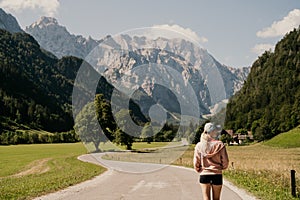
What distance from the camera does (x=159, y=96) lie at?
38.1 meters

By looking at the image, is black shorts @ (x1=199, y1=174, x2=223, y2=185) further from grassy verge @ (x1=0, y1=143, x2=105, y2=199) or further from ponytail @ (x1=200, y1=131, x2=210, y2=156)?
grassy verge @ (x1=0, y1=143, x2=105, y2=199)

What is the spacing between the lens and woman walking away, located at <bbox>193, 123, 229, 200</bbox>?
419 inches

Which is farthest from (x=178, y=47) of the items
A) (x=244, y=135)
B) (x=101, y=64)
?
(x=244, y=135)

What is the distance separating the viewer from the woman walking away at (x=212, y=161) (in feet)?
34.9

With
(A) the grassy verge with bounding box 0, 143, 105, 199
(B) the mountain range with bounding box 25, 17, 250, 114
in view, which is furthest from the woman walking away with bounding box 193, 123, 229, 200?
(B) the mountain range with bounding box 25, 17, 250, 114

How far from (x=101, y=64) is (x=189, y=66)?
10.00m

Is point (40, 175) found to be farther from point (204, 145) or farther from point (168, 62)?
point (204, 145)

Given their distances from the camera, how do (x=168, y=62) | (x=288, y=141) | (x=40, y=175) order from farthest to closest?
(x=288, y=141) < (x=40, y=175) < (x=168, y=62)

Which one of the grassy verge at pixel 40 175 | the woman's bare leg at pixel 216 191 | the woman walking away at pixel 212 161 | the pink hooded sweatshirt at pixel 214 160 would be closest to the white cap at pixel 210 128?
the woman walking away at pixel 212 161

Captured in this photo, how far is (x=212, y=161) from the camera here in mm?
10688

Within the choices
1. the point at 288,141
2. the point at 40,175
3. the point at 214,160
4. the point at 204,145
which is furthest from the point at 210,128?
the point at 288,141

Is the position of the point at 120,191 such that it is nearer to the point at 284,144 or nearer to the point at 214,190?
the point at 214,190

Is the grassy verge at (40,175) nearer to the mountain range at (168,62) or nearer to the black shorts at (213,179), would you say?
the mountain range at (168,62)

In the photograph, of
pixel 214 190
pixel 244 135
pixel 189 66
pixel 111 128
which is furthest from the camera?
pixel 244 135
